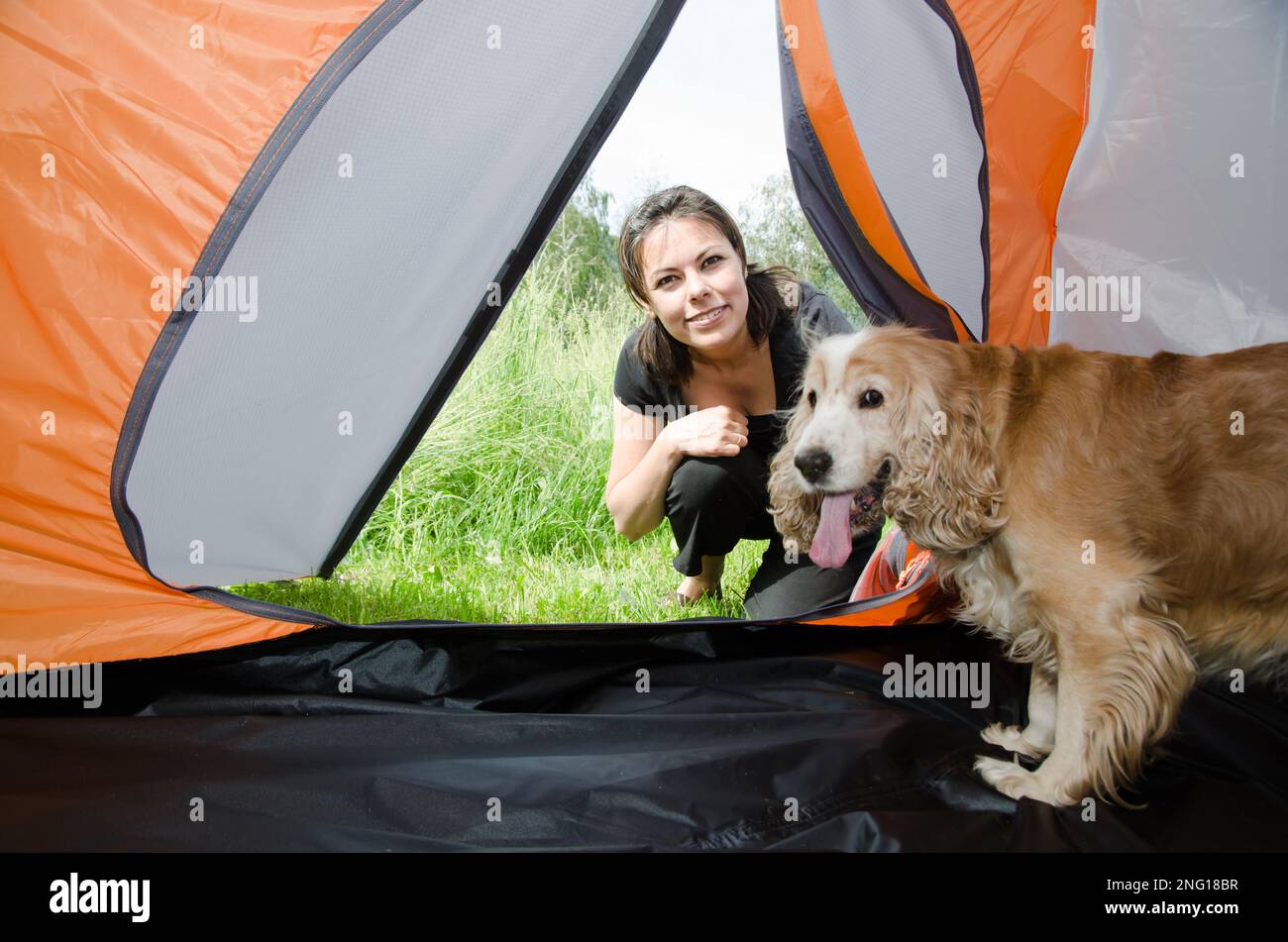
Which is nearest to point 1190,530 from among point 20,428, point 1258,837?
point 1258,837

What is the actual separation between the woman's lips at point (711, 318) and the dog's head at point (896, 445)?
709 millimetres

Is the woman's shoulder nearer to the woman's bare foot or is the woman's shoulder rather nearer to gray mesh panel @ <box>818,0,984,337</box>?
the woman's bare foot

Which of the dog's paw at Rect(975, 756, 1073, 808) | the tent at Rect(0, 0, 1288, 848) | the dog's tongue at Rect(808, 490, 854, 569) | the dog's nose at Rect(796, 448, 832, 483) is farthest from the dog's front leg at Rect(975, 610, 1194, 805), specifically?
the dog's nose at Rect(796, 448, 832, 483)

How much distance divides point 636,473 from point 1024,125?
166cm

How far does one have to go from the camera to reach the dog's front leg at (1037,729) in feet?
8.04

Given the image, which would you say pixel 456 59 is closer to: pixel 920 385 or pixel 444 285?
pixel 444 285

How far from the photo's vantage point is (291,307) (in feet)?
8.64

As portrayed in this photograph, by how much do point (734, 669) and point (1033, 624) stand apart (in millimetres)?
861

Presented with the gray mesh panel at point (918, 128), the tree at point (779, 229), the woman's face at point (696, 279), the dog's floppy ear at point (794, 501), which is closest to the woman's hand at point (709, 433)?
the woman's face at point (696, 279)

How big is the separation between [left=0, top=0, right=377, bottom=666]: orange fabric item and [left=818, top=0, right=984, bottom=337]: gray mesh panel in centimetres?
127

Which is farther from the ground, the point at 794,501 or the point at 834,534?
the point at 794,501

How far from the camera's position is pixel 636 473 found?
11.3ft

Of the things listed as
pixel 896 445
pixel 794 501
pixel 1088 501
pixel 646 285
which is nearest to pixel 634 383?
pixel 646 285

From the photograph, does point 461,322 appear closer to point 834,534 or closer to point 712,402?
point 712,402
